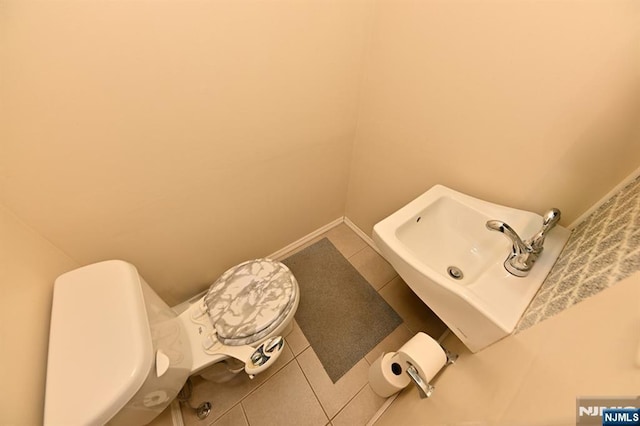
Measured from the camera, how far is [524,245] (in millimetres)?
664

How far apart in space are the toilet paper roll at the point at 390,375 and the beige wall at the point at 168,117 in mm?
869

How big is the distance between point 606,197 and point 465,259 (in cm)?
40

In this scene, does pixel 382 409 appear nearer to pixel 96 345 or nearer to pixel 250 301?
pixel 250 301

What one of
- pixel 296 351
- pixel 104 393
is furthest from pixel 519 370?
pixel 296 351

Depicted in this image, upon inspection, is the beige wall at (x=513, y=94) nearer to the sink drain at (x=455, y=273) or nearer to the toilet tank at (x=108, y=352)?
the sink drain at (x=455, y=273)

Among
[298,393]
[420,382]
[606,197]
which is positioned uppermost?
[606,197]

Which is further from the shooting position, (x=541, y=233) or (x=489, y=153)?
(x=489, y=153)

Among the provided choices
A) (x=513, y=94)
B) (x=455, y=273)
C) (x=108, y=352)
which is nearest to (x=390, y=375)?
(x=455, y=273)

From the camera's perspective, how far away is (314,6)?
80 cm

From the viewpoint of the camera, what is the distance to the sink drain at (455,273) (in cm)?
83

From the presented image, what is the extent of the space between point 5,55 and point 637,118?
143 cm

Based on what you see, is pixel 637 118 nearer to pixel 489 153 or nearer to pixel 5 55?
pixel 489 153

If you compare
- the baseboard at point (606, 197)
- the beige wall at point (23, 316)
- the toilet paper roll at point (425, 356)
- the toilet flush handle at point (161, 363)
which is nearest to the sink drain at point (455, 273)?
the toilet paper roll at point (425, 356)

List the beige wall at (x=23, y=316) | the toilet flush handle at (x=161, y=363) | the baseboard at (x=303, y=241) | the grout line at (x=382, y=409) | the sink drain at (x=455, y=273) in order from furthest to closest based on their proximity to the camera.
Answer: the baseboard at (x=303, y=241)
the grout line at (x=382, y=409)
the sink drain at (x=455, y=273)
the toilet flush handle at (x=161, y=363)
the beige wall at (x=23, y=316)
